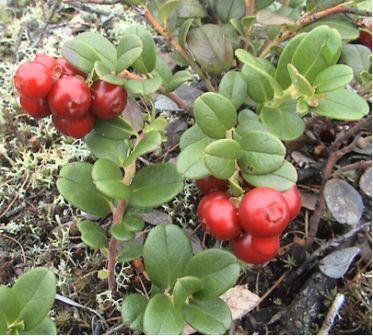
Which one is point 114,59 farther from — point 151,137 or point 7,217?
point 7,217

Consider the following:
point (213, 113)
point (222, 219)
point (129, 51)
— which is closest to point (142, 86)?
point (129, 51)

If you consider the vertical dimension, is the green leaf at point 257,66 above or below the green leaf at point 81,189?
above

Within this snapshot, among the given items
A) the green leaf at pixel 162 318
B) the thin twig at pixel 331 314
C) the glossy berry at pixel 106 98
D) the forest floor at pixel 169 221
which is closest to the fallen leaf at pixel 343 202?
the forest floor at pixel 169 221

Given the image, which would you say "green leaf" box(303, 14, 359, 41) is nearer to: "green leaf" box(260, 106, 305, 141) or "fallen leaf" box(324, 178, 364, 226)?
"green leaf" box(260, 106, 305, 141)

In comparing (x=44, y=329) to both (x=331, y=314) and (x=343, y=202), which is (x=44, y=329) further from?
(x=343, y=202)

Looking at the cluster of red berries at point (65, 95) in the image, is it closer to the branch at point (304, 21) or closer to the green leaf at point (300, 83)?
the green leaf at point (300, 83)
